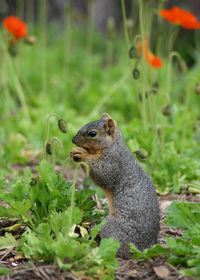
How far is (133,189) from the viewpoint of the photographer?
3090mm

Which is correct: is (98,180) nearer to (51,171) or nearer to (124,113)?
(51,171)

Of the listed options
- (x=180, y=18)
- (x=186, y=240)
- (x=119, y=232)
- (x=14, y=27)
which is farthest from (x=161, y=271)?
(x=14, y=27)

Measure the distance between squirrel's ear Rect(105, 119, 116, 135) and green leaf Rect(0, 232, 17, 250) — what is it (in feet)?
3.15

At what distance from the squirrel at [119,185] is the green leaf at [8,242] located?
59cm

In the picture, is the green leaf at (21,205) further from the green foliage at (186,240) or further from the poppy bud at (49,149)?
the green foliage at (186,240)

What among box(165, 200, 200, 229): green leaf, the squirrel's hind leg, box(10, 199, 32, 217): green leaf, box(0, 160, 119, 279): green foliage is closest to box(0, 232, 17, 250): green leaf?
box(0, 160, 119, 279): green foliage

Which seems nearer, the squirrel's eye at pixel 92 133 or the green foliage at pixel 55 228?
the green foliage at pixel 55 228

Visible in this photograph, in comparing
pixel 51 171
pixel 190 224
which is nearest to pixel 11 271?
pixel 51 171

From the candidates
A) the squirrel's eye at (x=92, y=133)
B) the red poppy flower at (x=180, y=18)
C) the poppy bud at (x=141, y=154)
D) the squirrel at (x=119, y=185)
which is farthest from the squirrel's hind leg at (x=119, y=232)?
the red poppy flower at (x=180, y=18)

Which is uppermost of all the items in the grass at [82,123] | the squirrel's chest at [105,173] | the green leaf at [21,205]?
the squirrel's chest at [105,173]

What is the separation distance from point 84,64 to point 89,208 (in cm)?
598

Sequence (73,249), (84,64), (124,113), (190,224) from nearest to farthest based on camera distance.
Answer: (73,249), (190,224), (124,113), (84,64)

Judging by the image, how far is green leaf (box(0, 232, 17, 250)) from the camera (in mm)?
2938

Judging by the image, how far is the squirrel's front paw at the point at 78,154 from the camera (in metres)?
3.14
